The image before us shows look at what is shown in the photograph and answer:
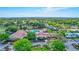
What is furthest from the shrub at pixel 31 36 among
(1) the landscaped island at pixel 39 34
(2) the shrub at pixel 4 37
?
(2) the shrub at pixel 4 37

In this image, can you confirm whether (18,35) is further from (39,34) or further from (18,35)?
(39,34)

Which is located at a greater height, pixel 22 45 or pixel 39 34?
pixel 39 34

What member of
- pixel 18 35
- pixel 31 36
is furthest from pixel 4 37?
pixel 31 36

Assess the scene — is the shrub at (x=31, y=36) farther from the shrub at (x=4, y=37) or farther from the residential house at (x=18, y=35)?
the shrub at (x=4, y=37)

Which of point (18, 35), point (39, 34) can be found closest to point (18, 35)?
point (18, 35)

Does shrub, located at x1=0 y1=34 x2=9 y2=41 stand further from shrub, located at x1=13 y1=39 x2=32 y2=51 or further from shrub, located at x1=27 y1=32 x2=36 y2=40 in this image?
shrub, located at x1=27 y1=32 x2=36 y2=40

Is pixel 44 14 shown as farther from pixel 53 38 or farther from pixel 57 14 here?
pixel 53 38

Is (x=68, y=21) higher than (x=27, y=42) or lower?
higher
